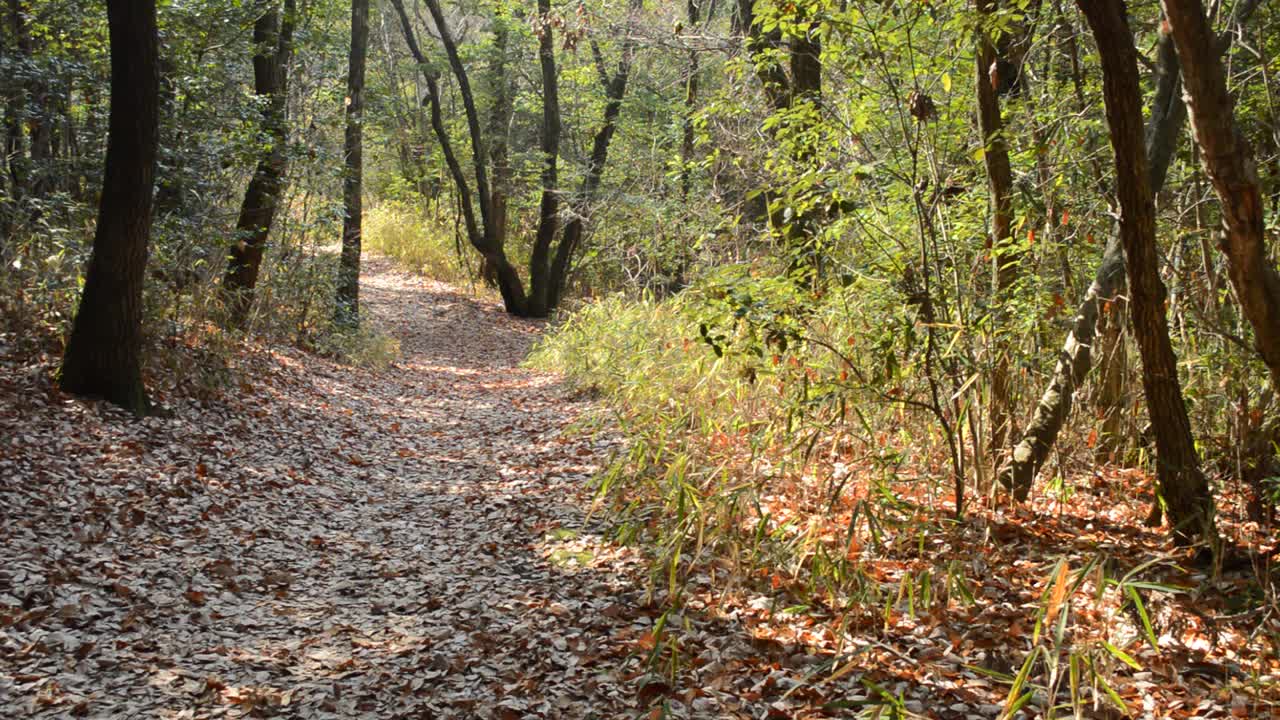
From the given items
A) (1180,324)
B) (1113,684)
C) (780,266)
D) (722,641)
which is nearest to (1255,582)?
(1113,684)

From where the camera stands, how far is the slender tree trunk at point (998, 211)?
4625 millimetres

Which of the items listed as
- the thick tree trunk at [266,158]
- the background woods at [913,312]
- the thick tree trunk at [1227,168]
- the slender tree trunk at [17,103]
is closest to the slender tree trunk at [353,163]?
the thick tree trunk at [266,158]

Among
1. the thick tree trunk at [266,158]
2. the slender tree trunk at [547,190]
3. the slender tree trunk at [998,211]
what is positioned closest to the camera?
the slender tree trunk at [998,211]

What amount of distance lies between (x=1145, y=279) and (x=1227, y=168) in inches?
23.1

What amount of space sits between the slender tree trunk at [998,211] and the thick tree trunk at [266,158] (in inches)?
330

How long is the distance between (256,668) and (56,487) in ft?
7.78

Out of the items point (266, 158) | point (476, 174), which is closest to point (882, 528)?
point (266, 158)

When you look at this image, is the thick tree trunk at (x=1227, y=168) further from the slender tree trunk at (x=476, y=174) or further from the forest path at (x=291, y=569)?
the slender tree trunk at (x=476, y=174)

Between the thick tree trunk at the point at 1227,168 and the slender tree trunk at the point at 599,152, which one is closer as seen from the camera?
the thick tree trunk at the point at 1227,168

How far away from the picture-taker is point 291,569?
521 centimetres

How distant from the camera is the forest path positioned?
3713mm

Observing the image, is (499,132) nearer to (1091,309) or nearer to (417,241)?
(417,241)

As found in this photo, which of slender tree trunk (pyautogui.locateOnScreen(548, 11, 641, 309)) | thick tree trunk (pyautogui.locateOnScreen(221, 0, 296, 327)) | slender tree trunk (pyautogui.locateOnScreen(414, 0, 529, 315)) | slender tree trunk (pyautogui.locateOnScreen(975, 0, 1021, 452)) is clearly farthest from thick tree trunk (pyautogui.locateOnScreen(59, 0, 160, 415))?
slender tree trunk (pyautogui.locateOnScreen(414, 0, 529, 315))

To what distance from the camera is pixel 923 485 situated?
5129mm
